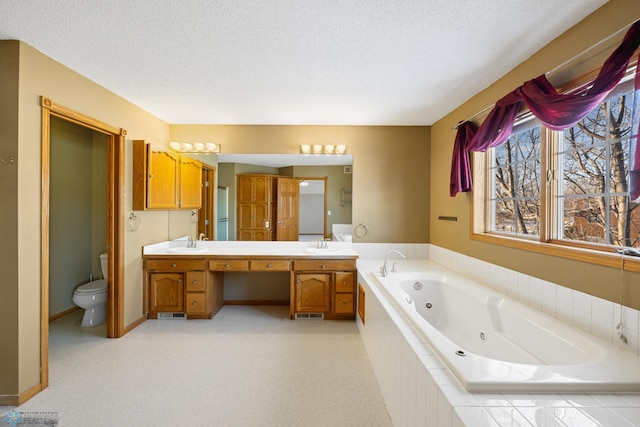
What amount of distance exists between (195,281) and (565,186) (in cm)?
328

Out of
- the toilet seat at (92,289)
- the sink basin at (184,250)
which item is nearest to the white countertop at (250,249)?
the sink basin at (184,250)

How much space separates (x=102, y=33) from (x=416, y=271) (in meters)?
3.03

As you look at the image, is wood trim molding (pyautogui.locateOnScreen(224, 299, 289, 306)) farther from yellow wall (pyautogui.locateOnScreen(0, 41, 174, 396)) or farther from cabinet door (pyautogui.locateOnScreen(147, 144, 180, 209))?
yellow wall (pyautogui.locateOnScreen(0, 41, 174, 396))

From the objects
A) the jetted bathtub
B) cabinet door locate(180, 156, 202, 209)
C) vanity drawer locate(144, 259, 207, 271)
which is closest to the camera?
the jetted bathtub

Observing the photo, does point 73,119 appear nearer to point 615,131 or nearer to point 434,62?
point 434,62

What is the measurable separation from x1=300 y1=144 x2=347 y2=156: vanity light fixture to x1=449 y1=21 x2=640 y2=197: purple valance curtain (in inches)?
49.8

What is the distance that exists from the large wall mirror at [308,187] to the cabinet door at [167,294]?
2.38 feet

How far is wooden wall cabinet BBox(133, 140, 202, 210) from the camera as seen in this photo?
2.81m

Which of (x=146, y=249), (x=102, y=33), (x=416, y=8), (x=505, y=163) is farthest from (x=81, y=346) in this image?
(x=505, y=163)

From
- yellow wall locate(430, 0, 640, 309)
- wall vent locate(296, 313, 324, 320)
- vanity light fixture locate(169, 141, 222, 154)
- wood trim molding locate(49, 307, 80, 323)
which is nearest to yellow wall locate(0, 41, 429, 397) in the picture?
vanity light fixture locate(169, 141, 222, 154)

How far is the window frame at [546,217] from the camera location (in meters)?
1.45

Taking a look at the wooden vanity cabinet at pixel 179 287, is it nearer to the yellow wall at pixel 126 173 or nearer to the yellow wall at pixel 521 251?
the yellow wall at pixel 126 173

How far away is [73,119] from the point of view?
7.16 ft

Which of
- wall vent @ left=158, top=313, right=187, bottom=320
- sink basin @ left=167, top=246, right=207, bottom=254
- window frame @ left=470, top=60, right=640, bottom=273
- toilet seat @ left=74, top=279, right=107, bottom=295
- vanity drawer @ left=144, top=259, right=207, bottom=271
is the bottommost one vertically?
wall vent @ left=158, top=313, right=187, bottom=320
